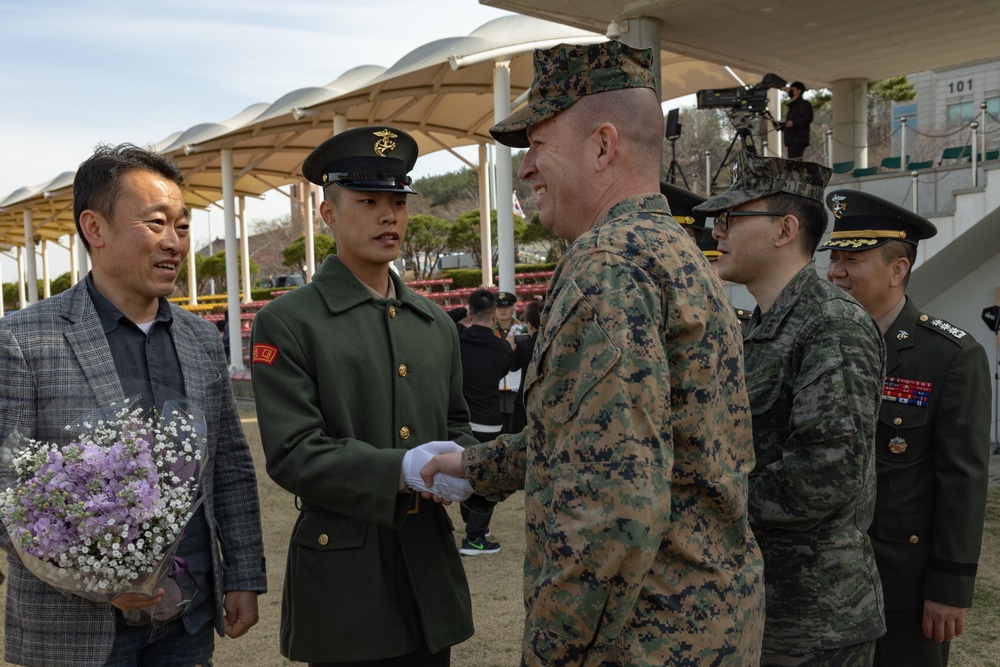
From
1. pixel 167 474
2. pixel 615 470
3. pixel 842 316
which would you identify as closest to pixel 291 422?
pixel 167 474

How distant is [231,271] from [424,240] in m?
16.8

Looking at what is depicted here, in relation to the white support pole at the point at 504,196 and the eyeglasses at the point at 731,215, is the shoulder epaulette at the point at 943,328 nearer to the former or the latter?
the eyeglasses at the point at 731,215

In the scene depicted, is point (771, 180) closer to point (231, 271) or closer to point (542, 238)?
point (231, 271)

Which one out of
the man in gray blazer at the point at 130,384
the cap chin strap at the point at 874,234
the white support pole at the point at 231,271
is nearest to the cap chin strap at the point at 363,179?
the man in gray blazer at the point at 130,384

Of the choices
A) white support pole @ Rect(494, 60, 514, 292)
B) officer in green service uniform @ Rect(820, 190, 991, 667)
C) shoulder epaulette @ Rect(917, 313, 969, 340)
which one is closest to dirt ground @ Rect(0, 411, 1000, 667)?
officer in green service uniform @ Rect(820, 190, 991, 667)

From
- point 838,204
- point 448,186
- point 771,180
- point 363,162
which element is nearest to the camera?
point 771,180

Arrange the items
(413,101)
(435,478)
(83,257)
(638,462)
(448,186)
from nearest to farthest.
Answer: (638,462) → (435,478) → (413,101) → (83,257) → (448,186)

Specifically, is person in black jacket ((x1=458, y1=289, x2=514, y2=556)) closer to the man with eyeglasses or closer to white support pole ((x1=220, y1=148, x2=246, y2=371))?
the man with eyeglasses

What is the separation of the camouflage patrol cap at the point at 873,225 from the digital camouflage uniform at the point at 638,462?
70.9 inches

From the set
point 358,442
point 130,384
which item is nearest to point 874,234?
point 358,442

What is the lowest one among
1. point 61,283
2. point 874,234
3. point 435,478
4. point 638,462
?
point 435,478

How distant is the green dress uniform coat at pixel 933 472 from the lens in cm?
303

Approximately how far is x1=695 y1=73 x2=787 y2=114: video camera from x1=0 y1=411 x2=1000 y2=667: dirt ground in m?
6.00

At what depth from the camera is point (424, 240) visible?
34.8m
